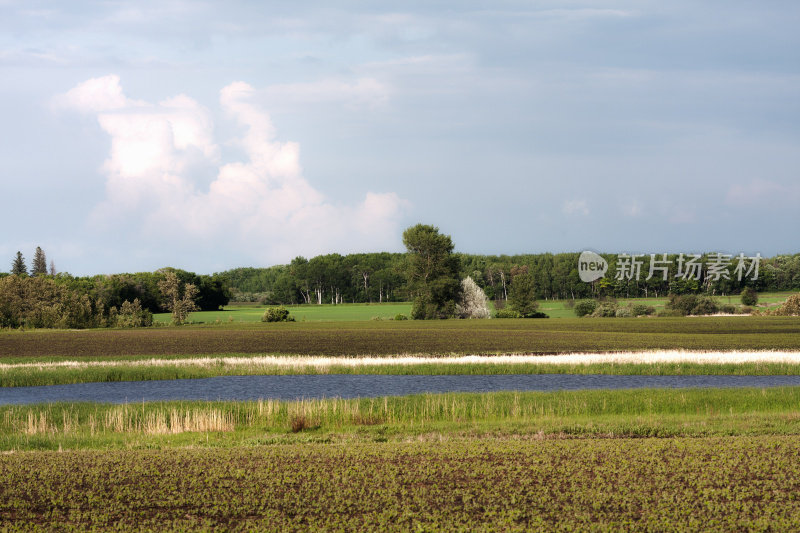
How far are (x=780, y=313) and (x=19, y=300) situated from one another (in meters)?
105

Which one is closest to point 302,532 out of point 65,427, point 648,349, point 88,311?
point 65,427

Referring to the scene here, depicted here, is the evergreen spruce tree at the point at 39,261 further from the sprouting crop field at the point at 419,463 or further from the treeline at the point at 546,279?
the sprouting crop field at the point at 419,463

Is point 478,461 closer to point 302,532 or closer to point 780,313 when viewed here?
point 302,532

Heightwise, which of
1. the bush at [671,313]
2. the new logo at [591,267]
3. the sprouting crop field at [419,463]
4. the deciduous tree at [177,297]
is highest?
the new logo at [591,267]

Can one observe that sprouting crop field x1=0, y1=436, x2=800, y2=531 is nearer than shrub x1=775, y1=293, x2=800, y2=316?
Yes

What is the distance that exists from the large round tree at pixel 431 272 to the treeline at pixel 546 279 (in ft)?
99.5

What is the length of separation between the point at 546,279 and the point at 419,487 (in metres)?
169

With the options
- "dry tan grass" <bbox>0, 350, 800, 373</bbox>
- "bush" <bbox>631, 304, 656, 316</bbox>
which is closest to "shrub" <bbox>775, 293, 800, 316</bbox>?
"bush" <bbox>631, 304, 656, 316</bbox>

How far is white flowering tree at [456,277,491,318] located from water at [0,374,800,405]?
73547mm

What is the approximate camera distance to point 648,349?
175 feet

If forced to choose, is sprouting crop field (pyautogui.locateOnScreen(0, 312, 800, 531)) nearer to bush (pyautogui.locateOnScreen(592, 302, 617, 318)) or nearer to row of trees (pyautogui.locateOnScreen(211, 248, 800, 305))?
Answer: bush (pyautogui.locateOnScreen(592, 302, 617, 318))

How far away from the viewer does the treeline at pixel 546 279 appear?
487 feet

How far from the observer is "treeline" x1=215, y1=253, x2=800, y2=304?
148 metres

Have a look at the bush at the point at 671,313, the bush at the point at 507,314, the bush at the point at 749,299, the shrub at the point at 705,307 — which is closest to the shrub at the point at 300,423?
the bush at the point at 671,313
